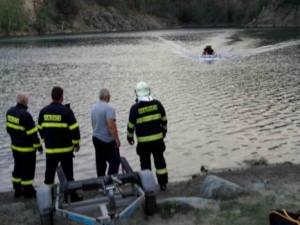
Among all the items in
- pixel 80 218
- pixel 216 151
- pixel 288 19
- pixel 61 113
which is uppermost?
pixel 288 19

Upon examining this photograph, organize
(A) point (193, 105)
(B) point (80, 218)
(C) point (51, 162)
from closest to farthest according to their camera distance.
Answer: (B) point (80, 218) → (C) point (51, 162) → (A) point (193, 105)

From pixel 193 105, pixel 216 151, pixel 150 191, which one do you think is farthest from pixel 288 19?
pixel 150 191

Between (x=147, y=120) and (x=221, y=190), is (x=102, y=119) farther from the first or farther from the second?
(x=221, y=190)

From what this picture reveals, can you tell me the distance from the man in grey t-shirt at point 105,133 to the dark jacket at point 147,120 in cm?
36

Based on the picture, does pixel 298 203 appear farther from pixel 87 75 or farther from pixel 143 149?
pixel 87 75

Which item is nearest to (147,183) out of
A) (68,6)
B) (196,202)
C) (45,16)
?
(196,202)

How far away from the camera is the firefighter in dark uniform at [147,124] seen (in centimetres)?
817

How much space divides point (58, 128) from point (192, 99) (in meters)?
15.4

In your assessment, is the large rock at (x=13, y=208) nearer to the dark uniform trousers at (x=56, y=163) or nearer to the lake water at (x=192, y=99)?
the dark uniform trousers at (x=56, y=163)

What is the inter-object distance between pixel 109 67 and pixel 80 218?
111 feet

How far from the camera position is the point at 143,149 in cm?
853

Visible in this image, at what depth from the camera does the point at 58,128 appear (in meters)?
7.79

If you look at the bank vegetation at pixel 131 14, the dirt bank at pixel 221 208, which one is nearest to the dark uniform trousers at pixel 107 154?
the dirt bank at pixel 221 208

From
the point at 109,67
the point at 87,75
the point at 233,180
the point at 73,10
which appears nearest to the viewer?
the point at 233,180
